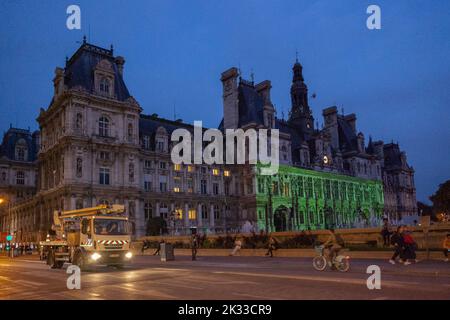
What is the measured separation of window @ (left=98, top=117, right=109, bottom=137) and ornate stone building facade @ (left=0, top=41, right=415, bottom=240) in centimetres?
13

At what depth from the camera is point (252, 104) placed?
73.3 m

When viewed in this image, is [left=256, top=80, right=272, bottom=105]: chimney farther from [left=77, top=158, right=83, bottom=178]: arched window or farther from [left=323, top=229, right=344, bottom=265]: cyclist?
[left=323, top=229, right=344, bottom=265]: cyclist

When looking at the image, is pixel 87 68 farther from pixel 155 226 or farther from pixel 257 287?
pixel 257 287

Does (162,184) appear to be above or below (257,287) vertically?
above

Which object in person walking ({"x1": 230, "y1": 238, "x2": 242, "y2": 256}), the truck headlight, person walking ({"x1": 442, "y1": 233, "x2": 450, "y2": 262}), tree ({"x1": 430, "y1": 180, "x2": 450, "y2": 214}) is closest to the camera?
person walking ({"x1": 442, "y1": 233, "x2": 450, "y2": 262})

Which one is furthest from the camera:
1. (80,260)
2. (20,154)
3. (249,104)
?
(20,154)

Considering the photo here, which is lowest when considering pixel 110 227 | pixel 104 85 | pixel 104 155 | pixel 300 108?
pixel 110 227

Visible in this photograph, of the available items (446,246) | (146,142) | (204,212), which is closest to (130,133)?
(146,142)

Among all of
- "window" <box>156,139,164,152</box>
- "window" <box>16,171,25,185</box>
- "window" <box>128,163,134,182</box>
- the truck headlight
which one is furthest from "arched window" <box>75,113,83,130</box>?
the truck headlight

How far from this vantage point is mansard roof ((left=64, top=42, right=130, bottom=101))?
5584 cm

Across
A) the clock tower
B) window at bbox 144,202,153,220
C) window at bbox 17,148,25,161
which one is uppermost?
the clock tower

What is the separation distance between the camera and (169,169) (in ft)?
208

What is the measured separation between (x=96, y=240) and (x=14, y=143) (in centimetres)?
6485
